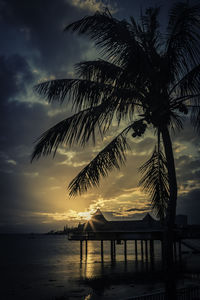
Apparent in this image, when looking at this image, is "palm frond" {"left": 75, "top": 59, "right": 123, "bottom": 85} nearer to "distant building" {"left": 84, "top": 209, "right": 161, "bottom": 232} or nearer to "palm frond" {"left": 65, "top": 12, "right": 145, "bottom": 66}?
"palm frond" {"left": 65, "top": 12, "right": 145, "bottom": 66}

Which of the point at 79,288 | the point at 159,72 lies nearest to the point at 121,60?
the point at 159,72

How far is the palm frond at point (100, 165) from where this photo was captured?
8500 mm

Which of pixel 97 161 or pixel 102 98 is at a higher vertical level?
pixel 102 98

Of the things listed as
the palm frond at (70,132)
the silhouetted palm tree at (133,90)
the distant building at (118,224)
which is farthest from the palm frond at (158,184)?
the distant building at (118,224)

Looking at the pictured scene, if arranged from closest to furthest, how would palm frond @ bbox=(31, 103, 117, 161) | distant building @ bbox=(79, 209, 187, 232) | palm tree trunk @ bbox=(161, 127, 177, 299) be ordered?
palm tree trunk @ bbox=(161, 127, 177, 299), palm frond @ bbox=(31, 103, 117, 161), distant building @ bbox=(79, 209, 187, 232)

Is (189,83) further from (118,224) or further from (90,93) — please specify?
(118,224)

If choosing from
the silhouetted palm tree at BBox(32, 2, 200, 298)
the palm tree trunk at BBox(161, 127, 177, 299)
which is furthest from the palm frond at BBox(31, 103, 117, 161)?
the palm tree trunk at BBox(161, 127, 177, 299)

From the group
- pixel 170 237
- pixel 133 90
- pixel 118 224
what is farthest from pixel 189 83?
pixel 118 224

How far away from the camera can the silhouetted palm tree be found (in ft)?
25.1

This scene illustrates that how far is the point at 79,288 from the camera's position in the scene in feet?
65.7

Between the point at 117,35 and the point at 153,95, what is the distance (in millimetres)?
1970

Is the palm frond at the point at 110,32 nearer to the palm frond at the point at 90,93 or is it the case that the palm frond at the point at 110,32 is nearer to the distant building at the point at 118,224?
the palm frond at the point at 90,93

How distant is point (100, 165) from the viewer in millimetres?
8602

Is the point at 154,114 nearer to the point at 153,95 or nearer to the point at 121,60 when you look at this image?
the point at 153,95
